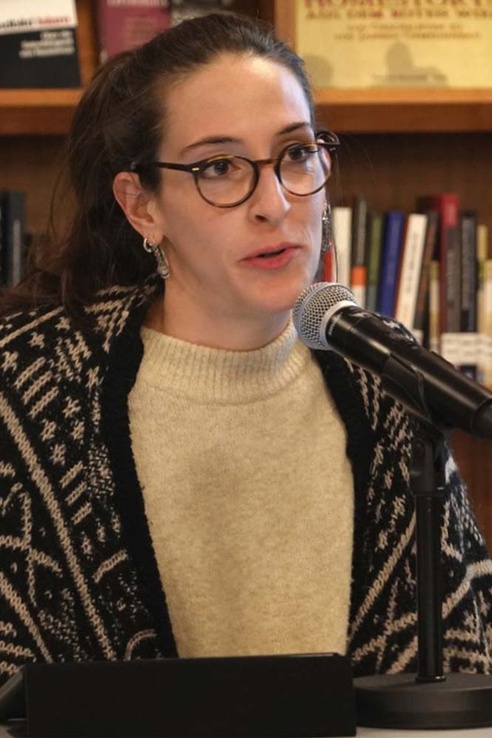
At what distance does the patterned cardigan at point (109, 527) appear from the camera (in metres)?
1.52

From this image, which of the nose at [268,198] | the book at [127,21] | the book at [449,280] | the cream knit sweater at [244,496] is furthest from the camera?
the book at [449,280]

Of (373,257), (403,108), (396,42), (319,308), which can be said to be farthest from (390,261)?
(319,308)

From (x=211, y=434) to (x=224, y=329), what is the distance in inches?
5.0

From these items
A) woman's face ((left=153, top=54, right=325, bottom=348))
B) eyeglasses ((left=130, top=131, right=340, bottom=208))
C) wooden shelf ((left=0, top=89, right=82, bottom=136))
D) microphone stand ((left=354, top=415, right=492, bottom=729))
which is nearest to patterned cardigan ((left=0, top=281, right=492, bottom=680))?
woman's face ((left=153, top=54, right=325, bottom=348))

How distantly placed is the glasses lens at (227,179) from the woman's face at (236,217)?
0.01 m

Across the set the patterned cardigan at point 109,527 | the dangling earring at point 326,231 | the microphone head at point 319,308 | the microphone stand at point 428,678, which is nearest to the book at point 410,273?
the dangling earring at point 326,231

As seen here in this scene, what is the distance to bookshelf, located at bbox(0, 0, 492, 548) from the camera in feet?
8.18

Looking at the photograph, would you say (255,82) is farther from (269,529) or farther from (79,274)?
(269,529)

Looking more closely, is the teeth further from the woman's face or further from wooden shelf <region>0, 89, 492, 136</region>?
wooden shelf <region>0, 89, 492, 136</region>

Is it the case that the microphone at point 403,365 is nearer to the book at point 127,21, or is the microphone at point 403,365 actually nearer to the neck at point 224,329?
the neck at point 224,329

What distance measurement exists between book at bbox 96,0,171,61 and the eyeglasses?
108 centimetres

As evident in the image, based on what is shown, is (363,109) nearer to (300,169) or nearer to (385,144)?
(385,144)

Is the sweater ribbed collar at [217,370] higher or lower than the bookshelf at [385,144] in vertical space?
lower

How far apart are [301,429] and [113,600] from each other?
1.03 ft
